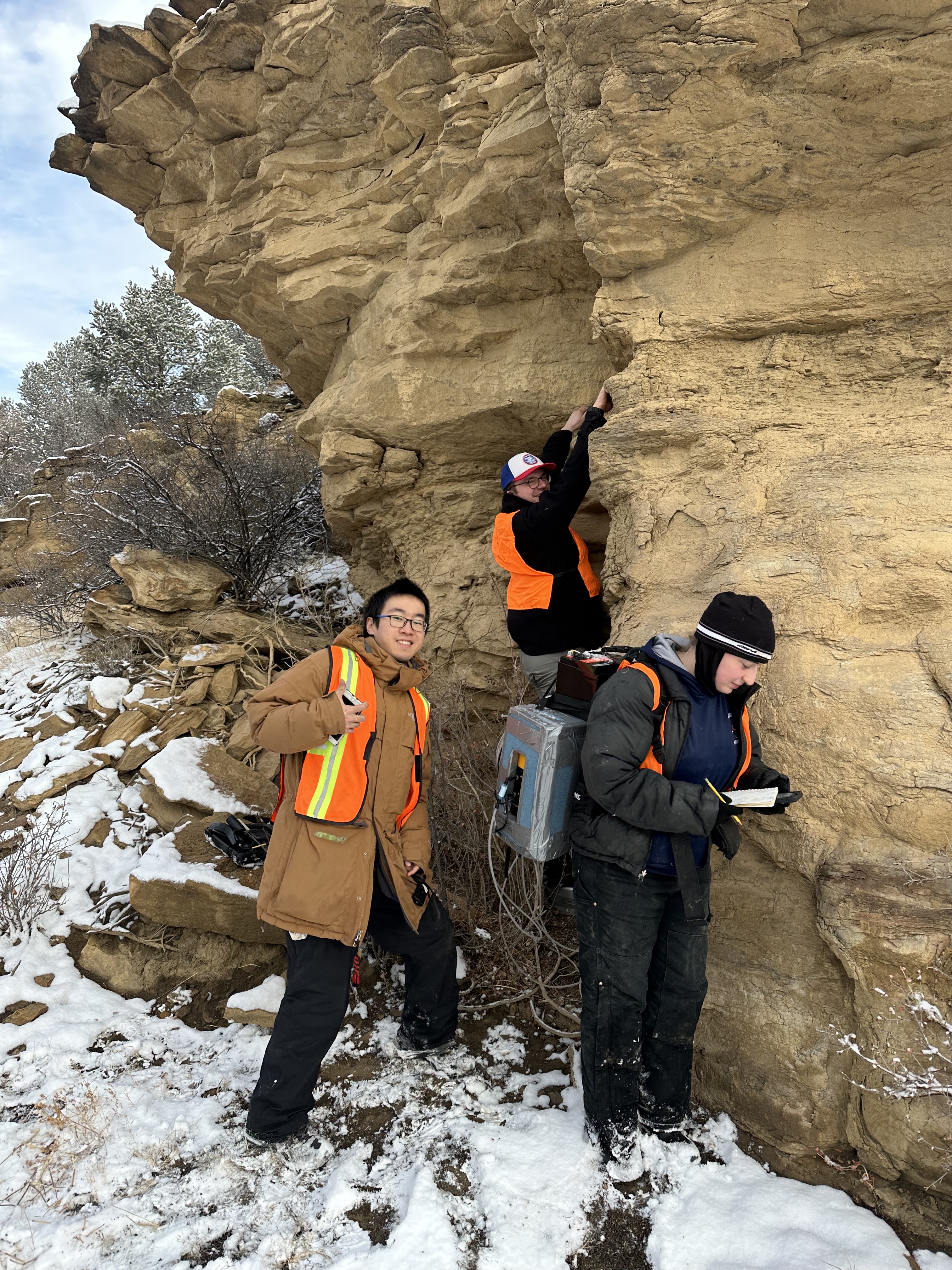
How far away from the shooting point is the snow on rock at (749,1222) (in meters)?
2.43

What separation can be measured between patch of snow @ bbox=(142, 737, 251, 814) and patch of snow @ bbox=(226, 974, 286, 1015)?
1.23m

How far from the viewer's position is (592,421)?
3982 millimetres

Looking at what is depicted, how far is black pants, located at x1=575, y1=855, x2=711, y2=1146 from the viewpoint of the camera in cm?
274

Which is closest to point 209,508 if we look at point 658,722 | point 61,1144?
point 61,1144

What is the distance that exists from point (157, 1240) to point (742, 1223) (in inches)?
83.3

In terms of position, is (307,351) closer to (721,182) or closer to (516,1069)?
(721,182)

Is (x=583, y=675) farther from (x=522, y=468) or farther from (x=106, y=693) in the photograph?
(x=106, y=693)

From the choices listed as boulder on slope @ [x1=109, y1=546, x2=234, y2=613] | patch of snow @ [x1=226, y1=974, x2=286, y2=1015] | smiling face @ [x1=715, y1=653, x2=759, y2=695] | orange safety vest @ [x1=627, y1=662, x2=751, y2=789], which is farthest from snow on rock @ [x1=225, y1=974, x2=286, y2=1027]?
boulder on slope @ [x1=109, y1=546, x2=234, y2=613]

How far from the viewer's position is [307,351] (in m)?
6.87

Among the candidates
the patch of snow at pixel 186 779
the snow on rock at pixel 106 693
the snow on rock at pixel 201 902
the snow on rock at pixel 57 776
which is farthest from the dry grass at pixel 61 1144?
the snow on rock at pixel 106 693

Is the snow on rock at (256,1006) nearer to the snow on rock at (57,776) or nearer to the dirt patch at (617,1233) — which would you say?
the dirt patch at (617,1233)

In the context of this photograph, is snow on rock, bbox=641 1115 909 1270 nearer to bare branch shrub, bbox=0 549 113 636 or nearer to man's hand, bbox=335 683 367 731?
man's hand, bbox=335 683 367 731

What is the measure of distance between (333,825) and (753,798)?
164 cm

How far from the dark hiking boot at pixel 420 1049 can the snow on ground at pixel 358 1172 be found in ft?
0.14
